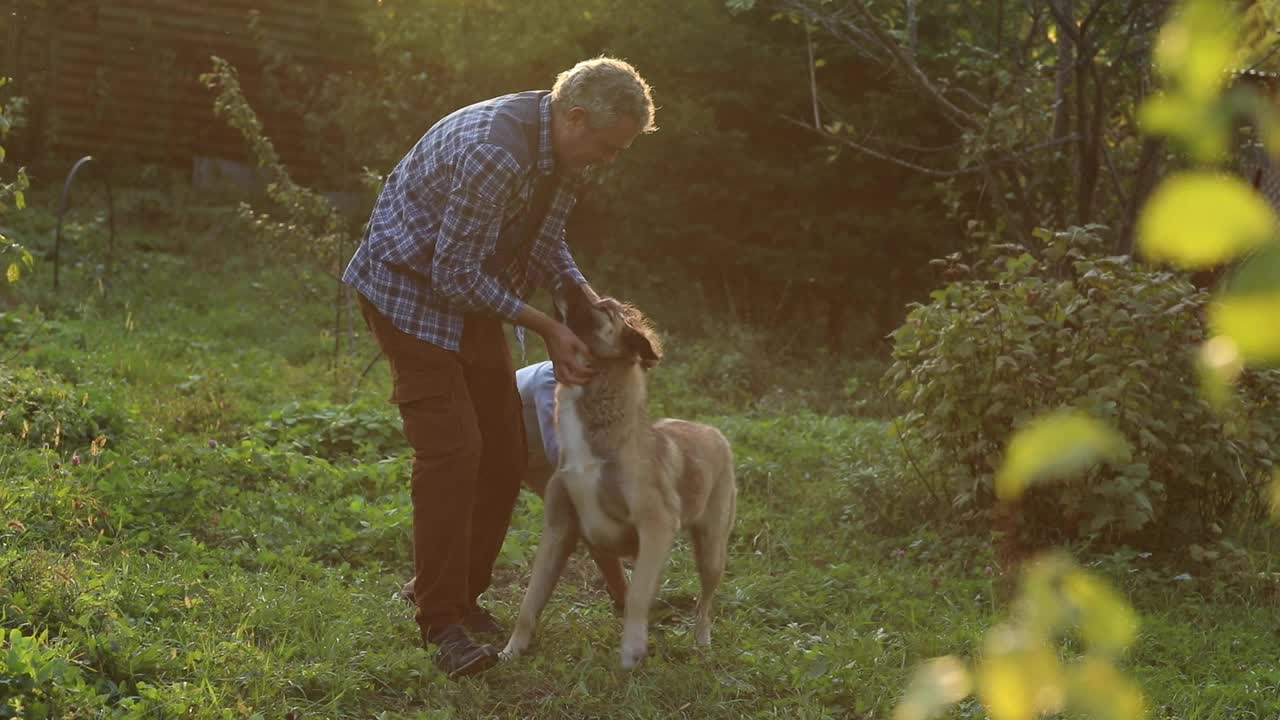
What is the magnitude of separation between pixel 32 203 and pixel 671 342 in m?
7.86

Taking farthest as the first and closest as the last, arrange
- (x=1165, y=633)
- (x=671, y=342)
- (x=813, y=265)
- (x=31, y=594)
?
1. (x=813, y=265)
2. (x=671, y=342)
3. (x=1165, y=633)
4. (x=31, y=594)

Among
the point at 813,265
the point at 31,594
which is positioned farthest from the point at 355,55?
the point at 31,594

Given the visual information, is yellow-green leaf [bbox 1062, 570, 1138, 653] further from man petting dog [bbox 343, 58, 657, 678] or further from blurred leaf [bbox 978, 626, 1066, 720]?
man petting dog [bbox 343, 58, 657, 678]

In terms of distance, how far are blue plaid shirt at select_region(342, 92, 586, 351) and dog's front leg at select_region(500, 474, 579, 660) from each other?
0.72 metres

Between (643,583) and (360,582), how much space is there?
1.54 meters

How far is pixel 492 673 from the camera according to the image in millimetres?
4426

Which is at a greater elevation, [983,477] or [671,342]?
[983,477]

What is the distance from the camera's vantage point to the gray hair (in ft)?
14.1

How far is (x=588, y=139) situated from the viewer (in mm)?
4395

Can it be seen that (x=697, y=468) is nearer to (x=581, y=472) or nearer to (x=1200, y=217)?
(x=581, y=472)

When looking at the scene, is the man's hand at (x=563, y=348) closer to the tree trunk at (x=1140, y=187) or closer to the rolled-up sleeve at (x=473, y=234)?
the rolled-up sleeve at (x=473, y=234)

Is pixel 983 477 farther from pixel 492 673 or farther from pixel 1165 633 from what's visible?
pixel 492 673

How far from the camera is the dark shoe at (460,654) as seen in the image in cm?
432

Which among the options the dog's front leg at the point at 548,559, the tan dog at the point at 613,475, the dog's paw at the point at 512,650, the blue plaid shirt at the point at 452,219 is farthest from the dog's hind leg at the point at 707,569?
the blue plaid shirt at the point at 452,219
